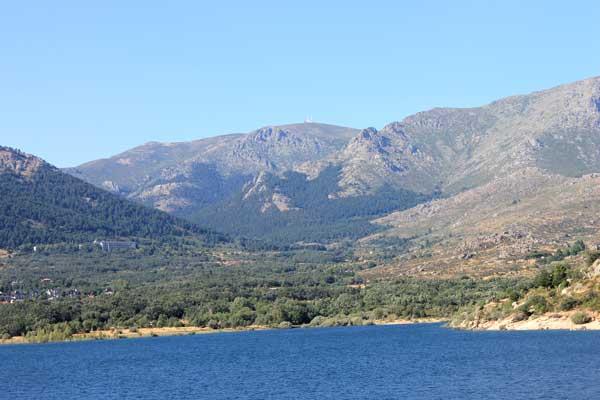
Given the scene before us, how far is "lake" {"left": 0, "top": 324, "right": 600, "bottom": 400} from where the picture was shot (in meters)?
93.4

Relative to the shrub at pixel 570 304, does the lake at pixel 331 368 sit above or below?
below

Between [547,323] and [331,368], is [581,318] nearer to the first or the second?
[547,323]

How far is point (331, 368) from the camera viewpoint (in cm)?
11850

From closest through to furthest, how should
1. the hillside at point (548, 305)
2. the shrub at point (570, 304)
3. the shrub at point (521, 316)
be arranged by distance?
the hillside at point (548, 305) → the shrub at point (570, 304) → the shrub at point (521, 316)

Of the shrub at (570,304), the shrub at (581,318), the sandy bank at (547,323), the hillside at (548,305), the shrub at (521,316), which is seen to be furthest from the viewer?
the shrub at (521,316)

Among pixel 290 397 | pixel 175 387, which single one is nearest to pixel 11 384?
pixel 175 387

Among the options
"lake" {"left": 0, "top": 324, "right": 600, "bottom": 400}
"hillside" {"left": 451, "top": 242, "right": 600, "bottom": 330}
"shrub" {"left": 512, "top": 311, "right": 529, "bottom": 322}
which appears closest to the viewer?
"lake" {"left": 0, "top": 324, "right": 600, "bottom": 400}

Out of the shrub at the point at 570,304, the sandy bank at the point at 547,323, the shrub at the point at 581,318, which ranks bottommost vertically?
the sandy bank at the point at 547,323

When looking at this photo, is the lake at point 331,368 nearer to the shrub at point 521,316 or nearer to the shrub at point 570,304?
the shrub at point 521,316

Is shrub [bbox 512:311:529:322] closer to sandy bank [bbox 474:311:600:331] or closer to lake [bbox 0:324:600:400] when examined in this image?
sandy bank [bbox 474:311:600:331]

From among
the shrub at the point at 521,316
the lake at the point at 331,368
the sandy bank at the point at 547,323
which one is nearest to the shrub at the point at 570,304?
the sandy bank at the point at 547,323

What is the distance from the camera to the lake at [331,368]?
93.4 m

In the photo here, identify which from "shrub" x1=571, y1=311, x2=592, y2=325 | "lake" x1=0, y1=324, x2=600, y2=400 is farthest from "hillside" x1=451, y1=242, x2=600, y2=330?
"lake" x1=0, y1=324, x2=600, y2=400

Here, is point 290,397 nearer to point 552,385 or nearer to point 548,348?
point 552,385
